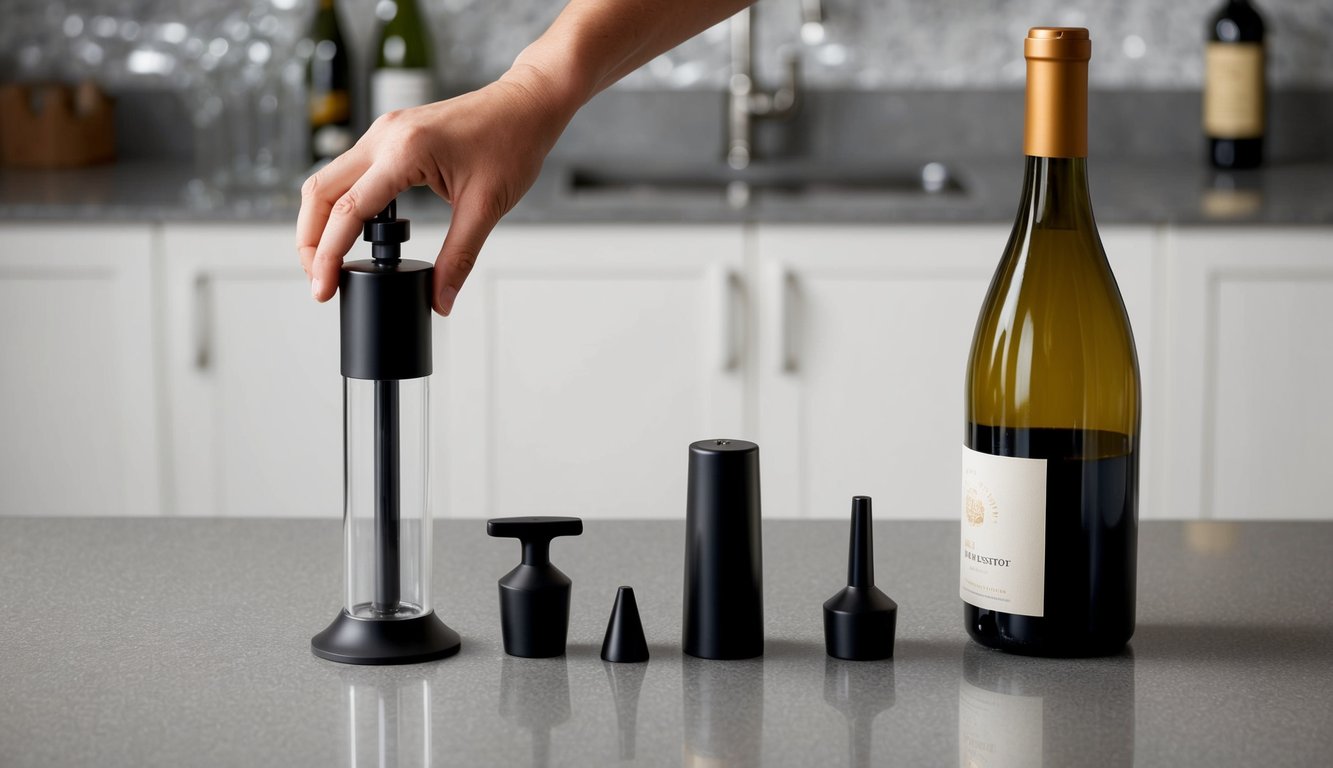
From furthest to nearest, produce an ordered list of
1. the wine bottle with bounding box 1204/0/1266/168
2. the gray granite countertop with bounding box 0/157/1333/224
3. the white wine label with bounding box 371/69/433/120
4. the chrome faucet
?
the chrome faucet
the white wine label with bounding box 371/69/433/120
the wine bottle with bounding box 1204/0/1266/168
the gray granite countertop with bounding box 0/157/1333/224

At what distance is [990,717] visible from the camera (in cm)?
72

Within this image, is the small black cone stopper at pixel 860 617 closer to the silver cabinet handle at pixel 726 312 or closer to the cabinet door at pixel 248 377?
the silver cabinet handle at pixel 726 312

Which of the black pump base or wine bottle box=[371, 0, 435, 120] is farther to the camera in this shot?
wine bottle box=[371, 0, 435, 120]

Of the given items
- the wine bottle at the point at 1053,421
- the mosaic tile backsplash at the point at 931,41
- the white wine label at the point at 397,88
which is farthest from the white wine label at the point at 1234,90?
the wine bottle at the point at 1053,421

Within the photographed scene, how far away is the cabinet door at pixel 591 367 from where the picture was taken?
7.49ft

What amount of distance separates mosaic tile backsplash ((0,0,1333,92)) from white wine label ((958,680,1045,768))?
220cm

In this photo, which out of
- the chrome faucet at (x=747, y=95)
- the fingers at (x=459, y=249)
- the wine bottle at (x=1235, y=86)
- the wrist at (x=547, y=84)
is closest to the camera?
the fingers at (x=459, y=249)

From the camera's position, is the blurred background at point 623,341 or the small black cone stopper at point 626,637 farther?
the blurred background at point 623,341

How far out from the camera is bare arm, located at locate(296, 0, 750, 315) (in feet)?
2.55

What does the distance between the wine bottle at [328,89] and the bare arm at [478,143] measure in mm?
1751

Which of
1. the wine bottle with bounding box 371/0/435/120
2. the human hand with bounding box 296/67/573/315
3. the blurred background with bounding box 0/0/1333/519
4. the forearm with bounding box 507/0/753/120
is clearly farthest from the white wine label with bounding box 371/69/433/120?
the human hand with bounding box 296/67/573/315

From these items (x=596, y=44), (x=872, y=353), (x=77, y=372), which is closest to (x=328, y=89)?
(x=77, y=372)

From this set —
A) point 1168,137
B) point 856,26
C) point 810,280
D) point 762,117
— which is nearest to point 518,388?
point 810,280

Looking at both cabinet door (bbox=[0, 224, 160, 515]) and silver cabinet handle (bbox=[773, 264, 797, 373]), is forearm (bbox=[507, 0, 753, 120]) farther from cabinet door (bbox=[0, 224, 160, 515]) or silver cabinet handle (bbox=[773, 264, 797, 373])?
cabinet door (bbox=[0, 224, 160, 515])
